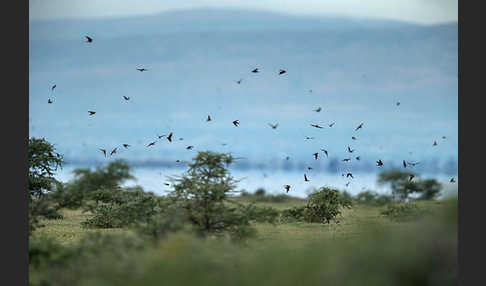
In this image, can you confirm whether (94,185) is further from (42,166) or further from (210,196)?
(210,196)

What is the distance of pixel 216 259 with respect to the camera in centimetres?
634

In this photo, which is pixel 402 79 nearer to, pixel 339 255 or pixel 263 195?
pixel 263 195

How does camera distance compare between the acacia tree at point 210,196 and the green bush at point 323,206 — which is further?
the green bush at point 323,206

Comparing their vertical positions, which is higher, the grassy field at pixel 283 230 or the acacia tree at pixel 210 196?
the acacia tree at pixel 210 196

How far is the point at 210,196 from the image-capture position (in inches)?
357

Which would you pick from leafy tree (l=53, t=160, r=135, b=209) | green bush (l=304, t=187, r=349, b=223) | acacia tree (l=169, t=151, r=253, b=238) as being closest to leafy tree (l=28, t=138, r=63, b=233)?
leafy tree (l=53, t=160, r=135, b=209)

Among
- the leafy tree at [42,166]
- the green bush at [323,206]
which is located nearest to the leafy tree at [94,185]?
the leafy tree at [42,166]

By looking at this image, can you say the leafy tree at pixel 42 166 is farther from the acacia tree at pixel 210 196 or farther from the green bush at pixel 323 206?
the green bush at pixel 323 206

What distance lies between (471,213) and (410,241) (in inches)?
67.7

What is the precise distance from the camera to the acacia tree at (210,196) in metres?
8.90

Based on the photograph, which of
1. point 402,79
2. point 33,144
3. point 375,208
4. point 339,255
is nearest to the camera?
point 339,255

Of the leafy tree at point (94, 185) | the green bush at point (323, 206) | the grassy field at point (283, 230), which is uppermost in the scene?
the leafy tree at point (94, 185)

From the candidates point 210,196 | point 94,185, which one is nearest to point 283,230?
point 210,196

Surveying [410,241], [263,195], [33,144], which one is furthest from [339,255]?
[263,195]
